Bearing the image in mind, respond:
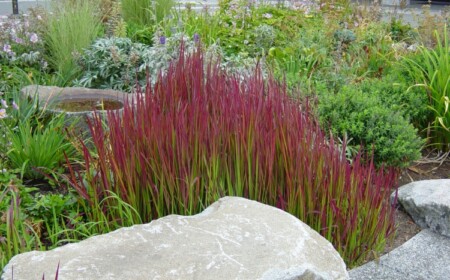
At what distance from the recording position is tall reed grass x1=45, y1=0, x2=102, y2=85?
22.7 feet

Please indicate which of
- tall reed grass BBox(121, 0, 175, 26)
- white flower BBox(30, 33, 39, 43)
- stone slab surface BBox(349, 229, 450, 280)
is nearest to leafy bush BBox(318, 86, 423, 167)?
stone slab surface BBox(349, 229, 450, 280)

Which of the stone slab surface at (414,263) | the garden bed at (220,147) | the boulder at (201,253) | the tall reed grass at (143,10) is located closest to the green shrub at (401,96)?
the garden bed at (220,147)

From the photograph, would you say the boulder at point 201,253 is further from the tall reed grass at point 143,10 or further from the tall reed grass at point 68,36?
the tall reed grass at point 143,10

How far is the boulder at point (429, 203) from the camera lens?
4.06 m

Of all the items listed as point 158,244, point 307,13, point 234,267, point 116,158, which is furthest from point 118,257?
point 307,13

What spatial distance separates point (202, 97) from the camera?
12.5ft

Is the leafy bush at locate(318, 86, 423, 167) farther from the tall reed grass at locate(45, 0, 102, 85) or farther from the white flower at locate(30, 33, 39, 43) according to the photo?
the white flower at locate(30, 33, 39, 43)

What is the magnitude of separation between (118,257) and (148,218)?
939mm

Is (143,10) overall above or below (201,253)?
above

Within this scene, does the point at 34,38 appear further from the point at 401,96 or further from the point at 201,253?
the point at 201,253

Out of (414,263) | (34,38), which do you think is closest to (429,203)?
(414,263)

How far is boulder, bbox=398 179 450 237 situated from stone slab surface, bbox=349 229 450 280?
103 mm

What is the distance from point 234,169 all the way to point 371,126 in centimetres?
157

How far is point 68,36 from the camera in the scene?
701 centimetres
